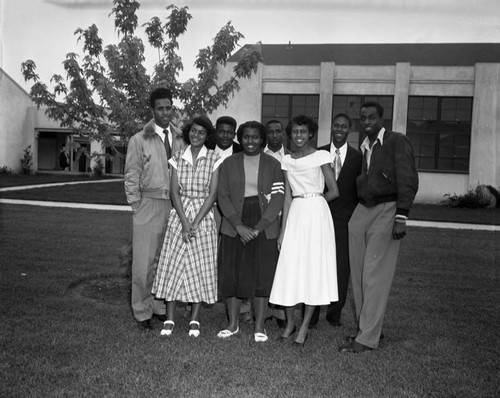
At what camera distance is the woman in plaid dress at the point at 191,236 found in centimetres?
530

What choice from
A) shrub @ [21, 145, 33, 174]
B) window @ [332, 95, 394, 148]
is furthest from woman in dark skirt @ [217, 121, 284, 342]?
shrub @ [21, 145, 33, 174]

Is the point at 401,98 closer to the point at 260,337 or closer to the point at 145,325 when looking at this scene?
the point at 260,337

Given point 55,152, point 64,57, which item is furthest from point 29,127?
point 64,57

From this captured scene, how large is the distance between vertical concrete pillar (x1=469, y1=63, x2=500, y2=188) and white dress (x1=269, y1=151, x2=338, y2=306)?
21711mm

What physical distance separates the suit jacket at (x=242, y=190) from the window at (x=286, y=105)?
2095 cm

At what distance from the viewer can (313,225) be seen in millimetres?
5145

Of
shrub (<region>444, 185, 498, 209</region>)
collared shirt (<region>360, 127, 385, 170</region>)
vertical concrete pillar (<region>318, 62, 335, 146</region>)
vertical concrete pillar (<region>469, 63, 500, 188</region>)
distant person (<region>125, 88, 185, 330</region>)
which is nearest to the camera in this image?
collared shirt (<region>360, 127, 385, 170</region>)

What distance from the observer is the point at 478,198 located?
76.9 ft

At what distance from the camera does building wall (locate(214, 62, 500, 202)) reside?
24.4 meters

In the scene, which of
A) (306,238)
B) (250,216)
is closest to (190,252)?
(250,216)

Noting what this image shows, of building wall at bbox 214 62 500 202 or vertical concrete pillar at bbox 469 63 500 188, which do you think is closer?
vertical concrete pillar at bbox 469 63 500 188

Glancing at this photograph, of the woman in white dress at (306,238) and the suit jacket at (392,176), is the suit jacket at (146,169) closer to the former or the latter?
the woman in white dress at (306,238)

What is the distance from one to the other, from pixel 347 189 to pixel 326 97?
20.4m

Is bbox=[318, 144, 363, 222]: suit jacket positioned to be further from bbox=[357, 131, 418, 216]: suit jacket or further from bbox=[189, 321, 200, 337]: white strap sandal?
bbox=[189, 321, 200, 337]: white strap sandal
